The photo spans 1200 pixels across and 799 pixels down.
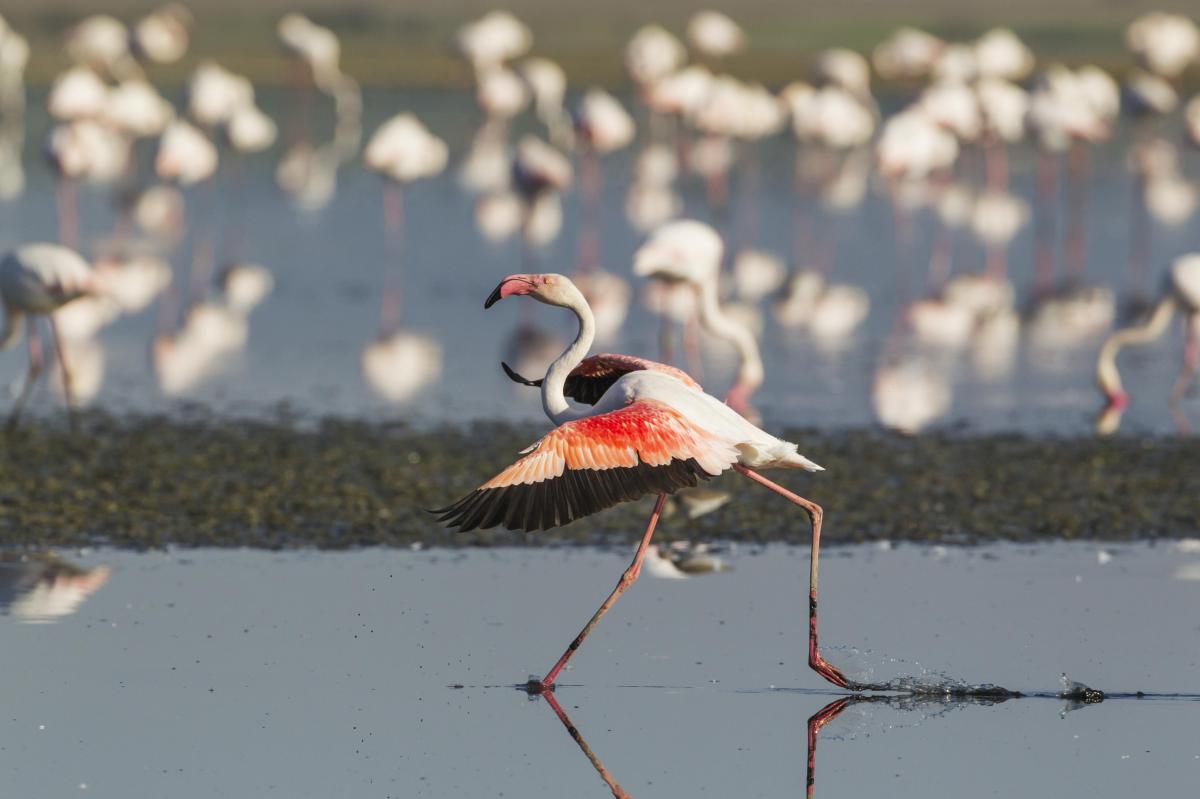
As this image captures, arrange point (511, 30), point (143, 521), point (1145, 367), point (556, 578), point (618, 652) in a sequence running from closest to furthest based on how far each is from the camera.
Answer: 1. point (618, 652)
2. point (556, 578)
3. point (143, 521)
4. point (1145, 367)
5. point (511, 30)

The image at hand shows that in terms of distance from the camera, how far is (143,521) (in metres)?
8.89

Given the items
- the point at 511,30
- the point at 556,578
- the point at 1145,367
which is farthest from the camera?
the point at 511,30

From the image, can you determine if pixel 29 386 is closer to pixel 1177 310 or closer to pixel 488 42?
pixel 1177 310

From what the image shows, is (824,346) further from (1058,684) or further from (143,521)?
(1058,684)

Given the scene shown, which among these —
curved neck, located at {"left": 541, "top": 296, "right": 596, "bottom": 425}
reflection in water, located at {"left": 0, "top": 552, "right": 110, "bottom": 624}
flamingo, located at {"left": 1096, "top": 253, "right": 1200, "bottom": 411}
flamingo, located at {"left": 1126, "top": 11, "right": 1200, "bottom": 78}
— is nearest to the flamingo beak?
curved neck, located at {"left": 541, "top": 296, "right": 596, "bottom": 425}

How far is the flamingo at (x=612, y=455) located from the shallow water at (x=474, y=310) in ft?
14.6

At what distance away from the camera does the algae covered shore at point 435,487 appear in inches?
348

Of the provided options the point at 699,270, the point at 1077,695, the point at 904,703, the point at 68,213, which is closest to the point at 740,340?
the point at 699,270

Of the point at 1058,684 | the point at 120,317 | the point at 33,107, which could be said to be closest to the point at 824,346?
the point at 120,317

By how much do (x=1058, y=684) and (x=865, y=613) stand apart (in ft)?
3.43

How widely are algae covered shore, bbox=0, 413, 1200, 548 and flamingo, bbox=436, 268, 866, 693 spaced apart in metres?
1.50

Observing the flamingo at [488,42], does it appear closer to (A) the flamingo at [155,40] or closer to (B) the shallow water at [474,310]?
(A) the flamingo at [155,40]

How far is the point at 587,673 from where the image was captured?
22.2ft

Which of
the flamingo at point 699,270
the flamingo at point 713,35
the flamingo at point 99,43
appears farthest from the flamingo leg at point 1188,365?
the flamingo at point 99,43
